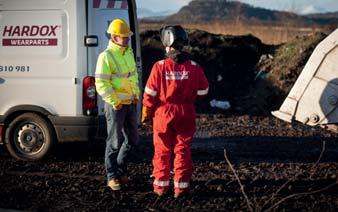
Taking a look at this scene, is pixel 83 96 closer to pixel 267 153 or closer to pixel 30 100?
pixel 30 100

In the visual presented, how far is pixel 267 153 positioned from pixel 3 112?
389 cm

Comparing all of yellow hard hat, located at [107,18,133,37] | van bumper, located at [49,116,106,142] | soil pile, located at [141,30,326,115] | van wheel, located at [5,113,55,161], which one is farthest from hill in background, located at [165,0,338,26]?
yellow hard hat, located at [107,18,133,37]

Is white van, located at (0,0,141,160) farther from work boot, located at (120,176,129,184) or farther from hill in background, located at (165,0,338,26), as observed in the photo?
hill in background, located at (165,0,338,26)

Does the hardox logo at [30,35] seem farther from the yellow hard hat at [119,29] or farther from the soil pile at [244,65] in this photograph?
the soil pile at [244,65]

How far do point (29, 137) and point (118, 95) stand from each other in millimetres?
1936

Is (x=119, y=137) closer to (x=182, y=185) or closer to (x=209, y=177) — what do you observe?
(x=182, y=185)

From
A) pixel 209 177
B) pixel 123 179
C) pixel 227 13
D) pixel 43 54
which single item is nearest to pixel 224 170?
pixel 209 177

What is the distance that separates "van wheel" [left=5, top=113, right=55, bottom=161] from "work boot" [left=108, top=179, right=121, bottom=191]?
140cm

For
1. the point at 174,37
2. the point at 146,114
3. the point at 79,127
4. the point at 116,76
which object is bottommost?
the point at 79,127

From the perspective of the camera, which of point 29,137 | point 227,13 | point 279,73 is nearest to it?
point 29,137

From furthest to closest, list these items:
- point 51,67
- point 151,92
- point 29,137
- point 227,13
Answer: point 227,13 < point 29,137 < point 51,67 < point 151,92

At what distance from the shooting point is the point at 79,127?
7152 mm

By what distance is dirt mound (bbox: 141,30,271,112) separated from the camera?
13992 mm

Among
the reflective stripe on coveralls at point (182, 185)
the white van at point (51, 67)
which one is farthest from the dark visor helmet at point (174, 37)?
the reflective stripe on coveralls at point (182, 185)
